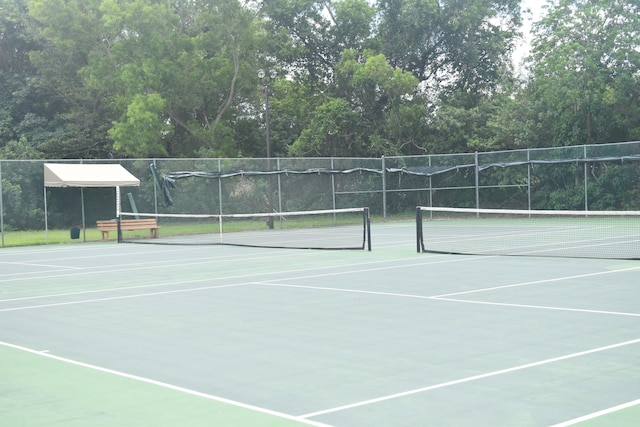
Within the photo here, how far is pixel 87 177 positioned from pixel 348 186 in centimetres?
1048

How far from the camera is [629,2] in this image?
35.8m

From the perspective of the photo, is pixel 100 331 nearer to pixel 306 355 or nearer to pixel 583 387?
pixel 306 355

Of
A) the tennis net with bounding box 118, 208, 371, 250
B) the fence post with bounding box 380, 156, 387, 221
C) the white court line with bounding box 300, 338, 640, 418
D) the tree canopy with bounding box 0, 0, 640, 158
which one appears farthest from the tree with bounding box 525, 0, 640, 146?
the white court line with bounding box 300, 338, 640, 418

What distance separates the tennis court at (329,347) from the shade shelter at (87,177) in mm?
11679

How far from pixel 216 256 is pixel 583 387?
44.2 ft

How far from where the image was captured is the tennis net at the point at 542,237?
1675 cm

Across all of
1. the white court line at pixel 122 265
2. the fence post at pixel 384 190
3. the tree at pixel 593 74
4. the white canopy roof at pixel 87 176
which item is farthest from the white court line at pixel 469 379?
the tree at pixel 593 74

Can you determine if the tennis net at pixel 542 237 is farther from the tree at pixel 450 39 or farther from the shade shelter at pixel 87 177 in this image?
the tree at pixel 450 39

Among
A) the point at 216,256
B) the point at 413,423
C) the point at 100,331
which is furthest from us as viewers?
the point at 216,256

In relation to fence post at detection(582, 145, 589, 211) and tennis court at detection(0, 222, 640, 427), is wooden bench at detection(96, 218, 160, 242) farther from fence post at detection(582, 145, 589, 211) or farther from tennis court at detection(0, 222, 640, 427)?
fence post at detection(582, 145, 589, 211)

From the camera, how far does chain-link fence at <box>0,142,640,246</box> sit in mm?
27938

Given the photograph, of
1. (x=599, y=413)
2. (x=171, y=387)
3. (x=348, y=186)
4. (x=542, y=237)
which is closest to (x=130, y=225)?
(x=348, y=186)

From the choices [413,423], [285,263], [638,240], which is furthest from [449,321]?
[638,240]

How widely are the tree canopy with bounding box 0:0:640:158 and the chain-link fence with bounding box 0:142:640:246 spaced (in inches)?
194
